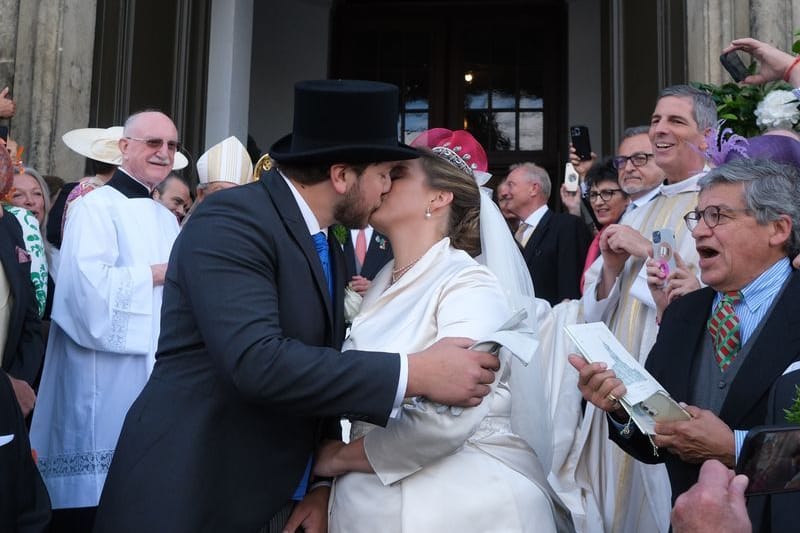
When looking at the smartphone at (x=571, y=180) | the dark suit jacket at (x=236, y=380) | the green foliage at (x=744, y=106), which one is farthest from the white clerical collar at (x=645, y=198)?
the dark suit jacket at (x=236, y=380)

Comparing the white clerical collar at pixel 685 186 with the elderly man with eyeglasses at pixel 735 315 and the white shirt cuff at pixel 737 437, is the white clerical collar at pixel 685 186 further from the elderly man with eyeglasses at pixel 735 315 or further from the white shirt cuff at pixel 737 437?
the white shirt cuff at pixel 737 437

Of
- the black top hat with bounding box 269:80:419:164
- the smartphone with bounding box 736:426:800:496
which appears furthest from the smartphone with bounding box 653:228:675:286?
the smartphone with bounding box 736:426:800:496

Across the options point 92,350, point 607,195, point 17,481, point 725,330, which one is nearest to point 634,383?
point 725,330

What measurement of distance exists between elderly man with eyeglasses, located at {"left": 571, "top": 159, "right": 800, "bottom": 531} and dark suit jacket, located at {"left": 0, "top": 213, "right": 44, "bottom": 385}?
8.14 feet

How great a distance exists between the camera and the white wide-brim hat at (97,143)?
591 centimetres

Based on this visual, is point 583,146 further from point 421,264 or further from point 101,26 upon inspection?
point 421,264

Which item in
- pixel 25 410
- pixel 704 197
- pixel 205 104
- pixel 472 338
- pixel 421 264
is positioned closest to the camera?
pixel 472 338

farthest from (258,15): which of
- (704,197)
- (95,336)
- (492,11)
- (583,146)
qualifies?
(704,197)

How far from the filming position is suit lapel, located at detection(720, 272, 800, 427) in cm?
311

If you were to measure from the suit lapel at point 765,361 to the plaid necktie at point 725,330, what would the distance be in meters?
0.14

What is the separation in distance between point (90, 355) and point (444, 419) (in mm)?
2377

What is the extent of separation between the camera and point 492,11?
12211 millimetres

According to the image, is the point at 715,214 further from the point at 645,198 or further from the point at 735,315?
the point at 645,198

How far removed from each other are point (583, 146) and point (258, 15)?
6.31m
